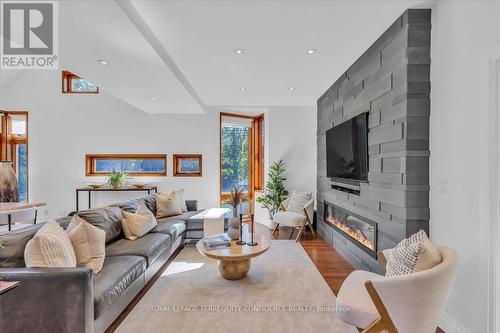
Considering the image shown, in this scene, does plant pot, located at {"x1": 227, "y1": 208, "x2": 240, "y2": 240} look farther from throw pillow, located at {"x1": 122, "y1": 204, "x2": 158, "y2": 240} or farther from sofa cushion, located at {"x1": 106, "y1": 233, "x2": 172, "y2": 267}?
throw pillow, located at {"x1": 122, "y1": 204, "x2": 158, "y2": 240}

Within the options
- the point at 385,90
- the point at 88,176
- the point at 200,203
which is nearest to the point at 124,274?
the point at 385,90

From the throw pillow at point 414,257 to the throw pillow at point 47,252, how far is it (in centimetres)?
240

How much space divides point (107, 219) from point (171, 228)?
0.92m

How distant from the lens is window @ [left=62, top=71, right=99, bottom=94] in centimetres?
609

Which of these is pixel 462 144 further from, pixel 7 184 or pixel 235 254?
pixel 7 184

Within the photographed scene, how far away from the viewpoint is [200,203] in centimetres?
622

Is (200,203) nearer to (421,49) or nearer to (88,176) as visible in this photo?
(88,176)

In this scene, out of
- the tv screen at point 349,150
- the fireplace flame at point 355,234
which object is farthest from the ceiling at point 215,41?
the fireplace flame at point 355,234

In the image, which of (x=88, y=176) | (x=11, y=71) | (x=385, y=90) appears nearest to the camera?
(x=385, y=90)

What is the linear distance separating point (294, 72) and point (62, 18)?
278 centimetres

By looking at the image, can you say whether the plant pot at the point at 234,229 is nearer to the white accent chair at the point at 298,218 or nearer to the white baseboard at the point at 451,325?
the white accent chair at the point at 298,218

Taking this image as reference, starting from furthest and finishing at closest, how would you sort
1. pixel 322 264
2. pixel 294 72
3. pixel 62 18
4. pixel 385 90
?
pixel 294 72 → pixel 322 264 → pixel 385 90 → pixel 62 18

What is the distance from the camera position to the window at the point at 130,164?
20.3ft

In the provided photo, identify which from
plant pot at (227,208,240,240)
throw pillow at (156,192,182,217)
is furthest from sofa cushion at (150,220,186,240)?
plant pot at (227,208,240,240)
